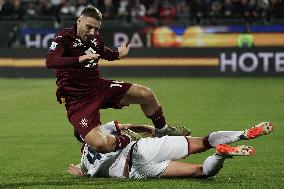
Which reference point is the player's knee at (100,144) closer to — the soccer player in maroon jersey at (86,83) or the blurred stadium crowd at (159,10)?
the soccer player in maroon jersey at (86,83)

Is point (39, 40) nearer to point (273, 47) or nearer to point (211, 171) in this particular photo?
point (273, 47)

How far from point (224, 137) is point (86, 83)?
2002mm

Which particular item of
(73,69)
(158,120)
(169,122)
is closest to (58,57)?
(73,69)

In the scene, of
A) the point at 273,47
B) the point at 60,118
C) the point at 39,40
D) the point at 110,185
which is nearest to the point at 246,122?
the point at 60,118

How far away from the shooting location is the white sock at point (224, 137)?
30.4ft

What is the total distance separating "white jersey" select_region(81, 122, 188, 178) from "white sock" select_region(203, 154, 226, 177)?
1.10 ft

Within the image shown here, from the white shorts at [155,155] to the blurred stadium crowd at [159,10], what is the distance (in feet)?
60.3

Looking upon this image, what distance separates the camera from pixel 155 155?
955 centimetres

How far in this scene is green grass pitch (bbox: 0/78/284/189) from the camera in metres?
9.52

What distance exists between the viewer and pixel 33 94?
2123cm

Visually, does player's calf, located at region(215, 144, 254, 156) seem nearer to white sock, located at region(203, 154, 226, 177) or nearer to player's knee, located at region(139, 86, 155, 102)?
white sock, located at region(203, 154, 226, 177)

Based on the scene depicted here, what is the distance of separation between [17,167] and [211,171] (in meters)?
2.64

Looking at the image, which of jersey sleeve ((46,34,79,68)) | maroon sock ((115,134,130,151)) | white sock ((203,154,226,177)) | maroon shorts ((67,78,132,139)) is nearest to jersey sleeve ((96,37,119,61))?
maroon shorts ((67,78,132,139))

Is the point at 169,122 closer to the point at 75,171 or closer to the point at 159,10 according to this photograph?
the point at 75,171
